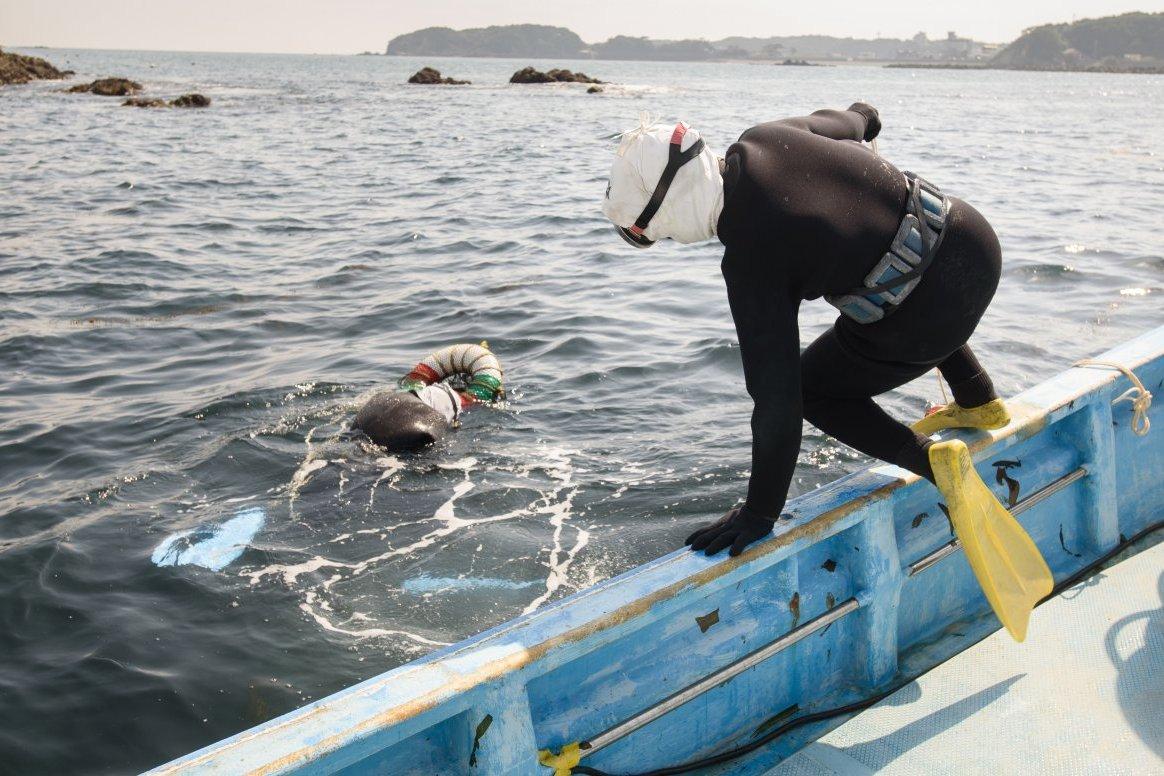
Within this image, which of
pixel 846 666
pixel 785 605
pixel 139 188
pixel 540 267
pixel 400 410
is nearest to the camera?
pixel 785 605

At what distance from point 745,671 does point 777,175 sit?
1604 millimetres

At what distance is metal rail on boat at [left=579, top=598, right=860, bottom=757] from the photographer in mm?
2770

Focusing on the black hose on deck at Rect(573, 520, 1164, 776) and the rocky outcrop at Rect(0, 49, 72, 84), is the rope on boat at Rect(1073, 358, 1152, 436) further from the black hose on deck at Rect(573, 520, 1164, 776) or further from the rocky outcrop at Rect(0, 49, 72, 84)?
the rocky outcrop at Rect(0, 49, 72, 84)

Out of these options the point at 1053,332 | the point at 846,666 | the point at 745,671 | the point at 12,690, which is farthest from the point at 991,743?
the point at 1053,332

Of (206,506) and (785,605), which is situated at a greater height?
(785,605)

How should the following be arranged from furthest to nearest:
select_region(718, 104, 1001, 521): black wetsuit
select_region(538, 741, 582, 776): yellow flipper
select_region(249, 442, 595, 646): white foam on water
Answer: select_region(249, 442, 595, 646): white foam on water → select_region(718, 104, 1001, 521): black wetsuit → select_region(538, 741, 582, 776): yellow flipper

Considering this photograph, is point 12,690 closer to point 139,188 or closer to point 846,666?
point 846,666

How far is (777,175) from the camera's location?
3057 millimetres

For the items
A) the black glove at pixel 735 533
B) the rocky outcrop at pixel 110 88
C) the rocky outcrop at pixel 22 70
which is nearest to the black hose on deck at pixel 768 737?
the black glove at pixel 735 533

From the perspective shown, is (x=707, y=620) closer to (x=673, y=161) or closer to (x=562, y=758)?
(x=562, y=758)

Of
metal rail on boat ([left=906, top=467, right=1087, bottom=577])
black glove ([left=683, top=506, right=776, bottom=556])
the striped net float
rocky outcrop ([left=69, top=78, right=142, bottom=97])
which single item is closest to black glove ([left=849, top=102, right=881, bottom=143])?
metal rail on boat ([left=906, top=467, right=1087, bottom=577])

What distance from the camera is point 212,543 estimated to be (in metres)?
6.08

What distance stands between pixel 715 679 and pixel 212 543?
13.5 feet

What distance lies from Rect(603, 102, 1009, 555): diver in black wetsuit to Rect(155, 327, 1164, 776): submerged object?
29 cm
